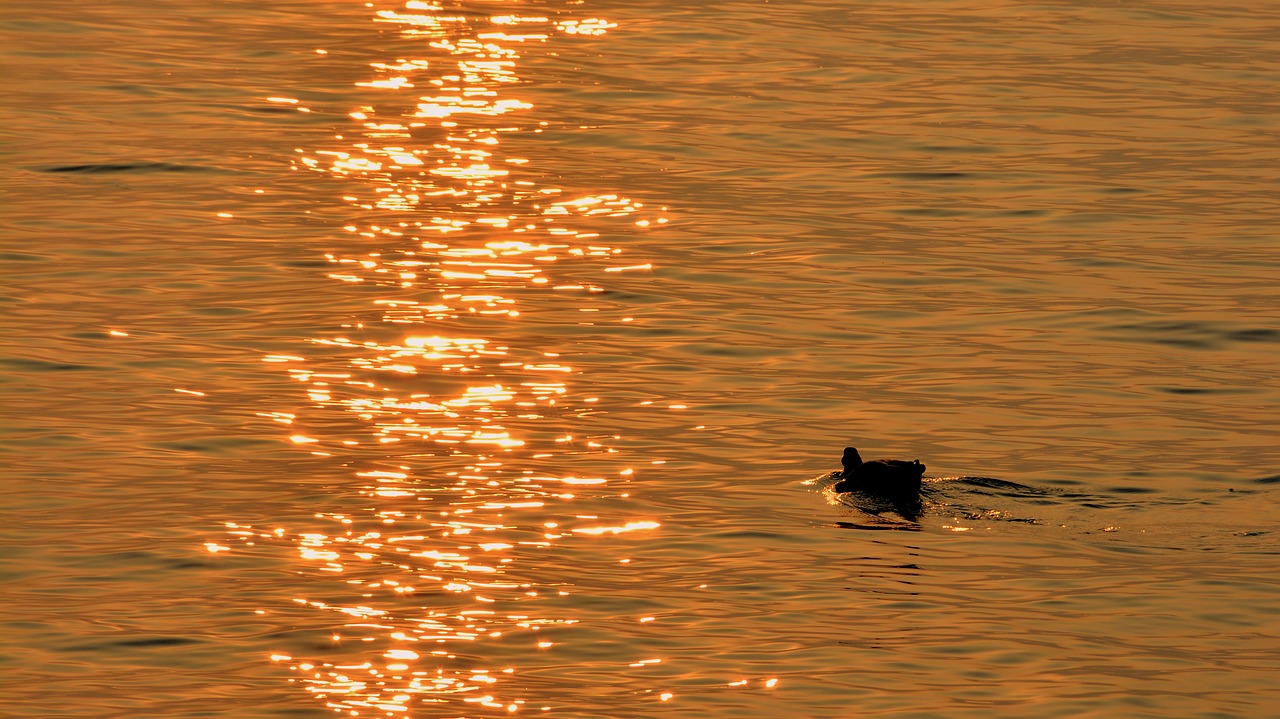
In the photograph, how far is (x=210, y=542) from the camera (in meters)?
18.1

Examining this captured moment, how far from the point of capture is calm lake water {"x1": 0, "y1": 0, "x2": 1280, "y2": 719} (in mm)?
15867

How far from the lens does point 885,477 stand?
1858cm

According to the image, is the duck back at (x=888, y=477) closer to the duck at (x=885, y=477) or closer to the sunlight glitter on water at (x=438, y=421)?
the duck at (x=885, y=477)

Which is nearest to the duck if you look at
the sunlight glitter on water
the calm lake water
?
the calm lake water

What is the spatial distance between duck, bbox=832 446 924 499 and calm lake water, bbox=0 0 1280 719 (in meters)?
0.20

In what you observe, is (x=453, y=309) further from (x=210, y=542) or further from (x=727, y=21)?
(x=727, y=21)

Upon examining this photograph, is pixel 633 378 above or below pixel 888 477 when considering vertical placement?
above

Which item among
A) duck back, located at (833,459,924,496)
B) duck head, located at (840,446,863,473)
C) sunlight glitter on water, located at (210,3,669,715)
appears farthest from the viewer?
duck head, located at (840,446,863,473)

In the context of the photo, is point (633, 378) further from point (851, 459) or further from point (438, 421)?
point (851, 459)

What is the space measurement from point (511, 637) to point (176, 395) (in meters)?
7.23

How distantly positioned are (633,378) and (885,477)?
5405 millimetres

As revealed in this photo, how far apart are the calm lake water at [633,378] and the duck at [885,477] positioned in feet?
0.66

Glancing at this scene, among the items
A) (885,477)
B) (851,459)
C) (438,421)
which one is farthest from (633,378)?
(885,477)

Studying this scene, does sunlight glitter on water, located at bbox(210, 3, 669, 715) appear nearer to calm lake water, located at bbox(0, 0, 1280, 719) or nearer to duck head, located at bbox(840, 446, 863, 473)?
calm lake water, located at bbox(0, 0, 1280, 719)
